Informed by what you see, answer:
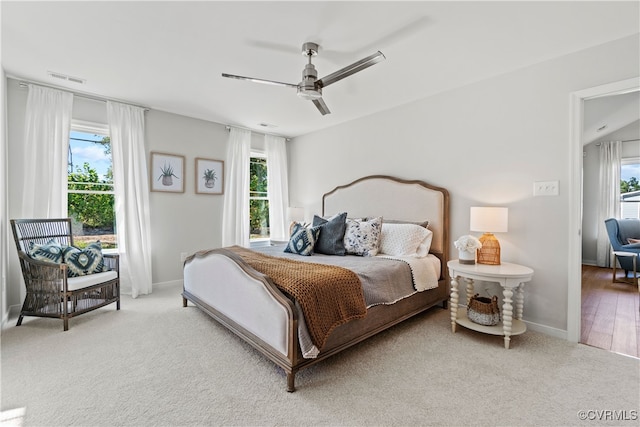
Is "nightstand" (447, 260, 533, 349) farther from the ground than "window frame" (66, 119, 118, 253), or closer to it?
closer to it

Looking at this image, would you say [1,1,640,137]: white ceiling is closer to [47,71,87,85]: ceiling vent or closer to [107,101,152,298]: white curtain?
[47,71,87,85]: ceiling vent

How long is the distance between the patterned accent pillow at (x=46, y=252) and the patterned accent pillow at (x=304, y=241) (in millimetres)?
2287

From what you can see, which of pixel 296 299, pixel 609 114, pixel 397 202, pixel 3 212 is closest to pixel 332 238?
pixel 397 202

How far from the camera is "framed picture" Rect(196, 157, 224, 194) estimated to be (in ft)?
14.7

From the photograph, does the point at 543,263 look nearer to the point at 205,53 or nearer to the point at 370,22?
the point at 370,22

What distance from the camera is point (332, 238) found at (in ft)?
10.9

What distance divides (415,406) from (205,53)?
10.2 feet

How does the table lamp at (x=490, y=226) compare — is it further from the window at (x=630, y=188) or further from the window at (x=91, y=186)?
the window at (x=630, y=188)

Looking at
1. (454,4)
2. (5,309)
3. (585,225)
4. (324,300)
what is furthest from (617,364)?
(5,309)

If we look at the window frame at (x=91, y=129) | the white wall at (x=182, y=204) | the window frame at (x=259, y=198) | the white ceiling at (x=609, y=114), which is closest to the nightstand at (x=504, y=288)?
the white ceiling at (x=609, y=114)

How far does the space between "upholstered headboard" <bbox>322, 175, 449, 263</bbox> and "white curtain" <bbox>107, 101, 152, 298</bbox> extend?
266cm

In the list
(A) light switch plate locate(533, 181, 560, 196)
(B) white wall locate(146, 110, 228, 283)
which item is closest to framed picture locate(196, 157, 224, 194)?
(B) white wall locate(146, 110, 228, 283)

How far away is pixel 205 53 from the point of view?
8.39 feet

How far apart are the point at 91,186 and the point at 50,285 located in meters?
1.51
